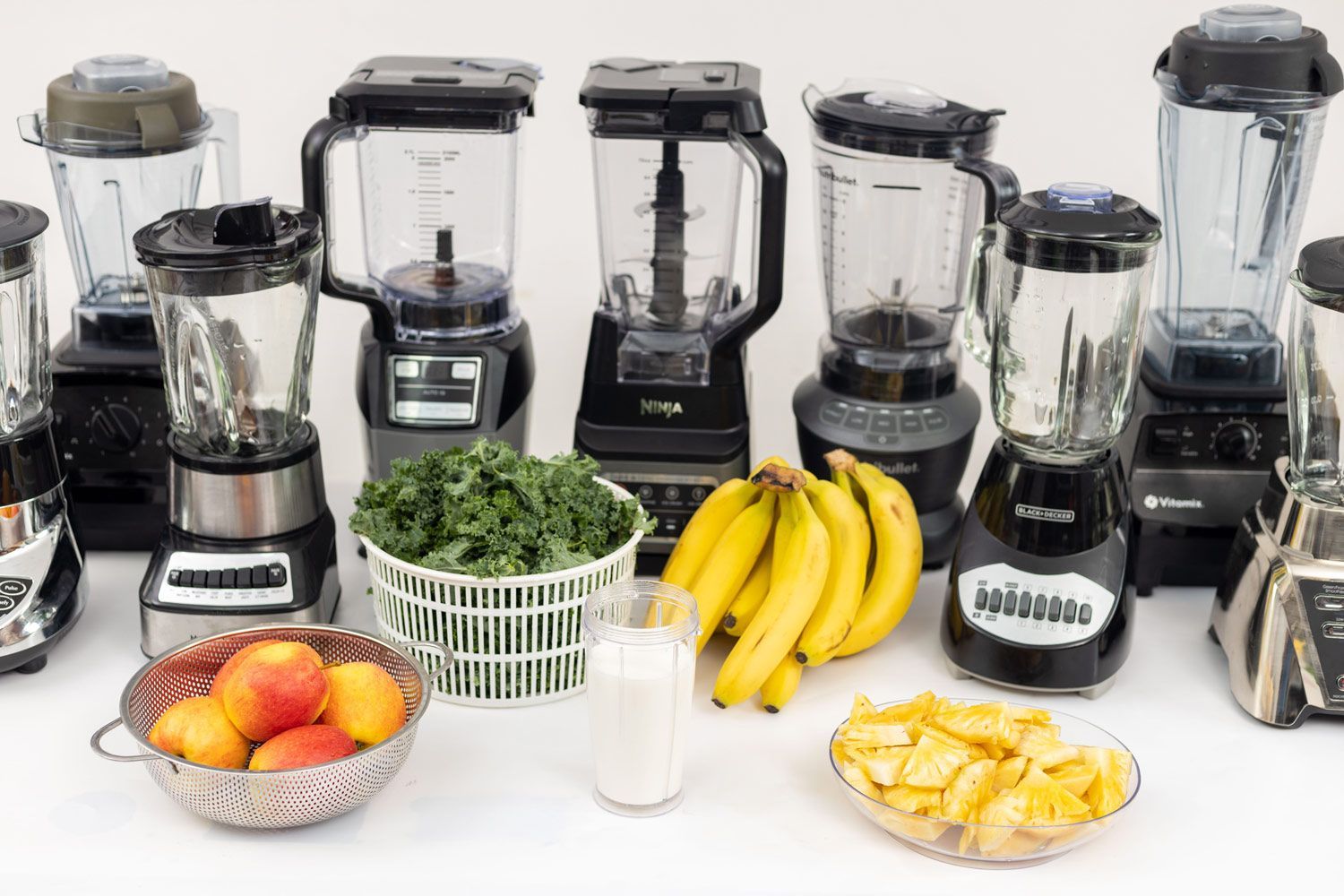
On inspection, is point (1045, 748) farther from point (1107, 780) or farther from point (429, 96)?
point (429, 96)

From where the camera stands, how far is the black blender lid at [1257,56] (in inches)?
58.4

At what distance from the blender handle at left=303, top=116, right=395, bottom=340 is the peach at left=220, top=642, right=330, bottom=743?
491mm

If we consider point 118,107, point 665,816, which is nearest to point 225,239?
point 118,107

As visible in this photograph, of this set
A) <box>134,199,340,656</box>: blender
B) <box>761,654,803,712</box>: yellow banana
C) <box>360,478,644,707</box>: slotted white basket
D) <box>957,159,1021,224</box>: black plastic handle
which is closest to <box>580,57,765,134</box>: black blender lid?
<box>957,159,1021,224</box>: black plastic handle

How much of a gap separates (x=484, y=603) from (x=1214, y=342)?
0.82m

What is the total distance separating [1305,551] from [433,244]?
3.23 ft

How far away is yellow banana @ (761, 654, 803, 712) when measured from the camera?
1.43 meters

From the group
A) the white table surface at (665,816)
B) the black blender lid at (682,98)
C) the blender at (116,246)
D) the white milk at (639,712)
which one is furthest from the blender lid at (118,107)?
the white milk at (639,712)

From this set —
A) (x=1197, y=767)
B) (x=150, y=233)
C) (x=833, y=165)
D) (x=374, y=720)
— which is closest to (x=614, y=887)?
(x=374, y=720)

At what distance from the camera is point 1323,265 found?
4.42 ft

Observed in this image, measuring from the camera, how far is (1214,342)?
1.62 meters

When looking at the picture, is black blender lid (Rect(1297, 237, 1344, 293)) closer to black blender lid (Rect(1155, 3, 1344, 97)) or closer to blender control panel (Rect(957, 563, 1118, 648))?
black blender lid (Rect(1155, 3, 1344, 97))

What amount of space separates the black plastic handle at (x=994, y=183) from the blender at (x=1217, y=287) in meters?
0.21

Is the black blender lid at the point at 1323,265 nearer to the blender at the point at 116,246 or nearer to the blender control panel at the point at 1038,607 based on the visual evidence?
the blender control panel at the point at 1038,607
